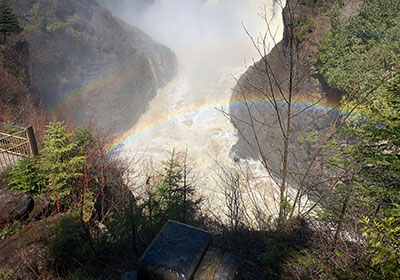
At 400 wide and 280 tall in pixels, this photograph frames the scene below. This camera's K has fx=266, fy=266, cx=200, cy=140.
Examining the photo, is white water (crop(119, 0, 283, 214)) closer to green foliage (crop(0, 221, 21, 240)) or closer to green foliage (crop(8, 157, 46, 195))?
green foliage (crop(8, 157, 46, 195))

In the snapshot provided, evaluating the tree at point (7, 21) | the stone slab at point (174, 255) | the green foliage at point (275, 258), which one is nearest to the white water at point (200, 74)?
the green foliage at point (275, 258)

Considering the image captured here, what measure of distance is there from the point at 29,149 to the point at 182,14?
41.2 meters

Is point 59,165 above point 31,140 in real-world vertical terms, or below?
below

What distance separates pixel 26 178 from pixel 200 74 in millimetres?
26571

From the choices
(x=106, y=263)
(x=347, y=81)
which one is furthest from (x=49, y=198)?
(x=347, y=81)

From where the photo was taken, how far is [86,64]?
2325cm

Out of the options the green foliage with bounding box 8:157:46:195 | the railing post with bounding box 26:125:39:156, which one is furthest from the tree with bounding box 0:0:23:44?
the green foliage with bounding box 8:157:46:195

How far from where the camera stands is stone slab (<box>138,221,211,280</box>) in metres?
1.65

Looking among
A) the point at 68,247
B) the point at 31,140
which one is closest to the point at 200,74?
the point at 31,140

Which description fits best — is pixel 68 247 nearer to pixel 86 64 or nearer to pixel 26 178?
pixel 26 178

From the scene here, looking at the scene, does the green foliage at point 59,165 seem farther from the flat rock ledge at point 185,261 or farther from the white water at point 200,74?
the white water at point 200,74

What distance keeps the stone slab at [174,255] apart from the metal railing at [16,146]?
6427mm

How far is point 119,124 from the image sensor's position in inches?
931

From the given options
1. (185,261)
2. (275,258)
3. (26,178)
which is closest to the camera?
(185,261)
